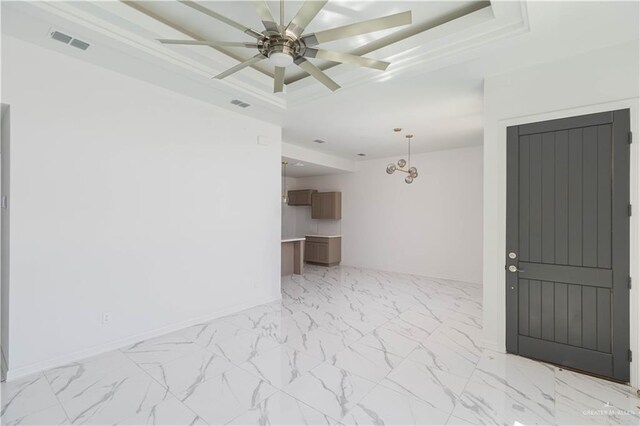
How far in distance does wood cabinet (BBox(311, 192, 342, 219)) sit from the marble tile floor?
466 cm

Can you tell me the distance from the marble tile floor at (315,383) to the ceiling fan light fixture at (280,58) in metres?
2.53

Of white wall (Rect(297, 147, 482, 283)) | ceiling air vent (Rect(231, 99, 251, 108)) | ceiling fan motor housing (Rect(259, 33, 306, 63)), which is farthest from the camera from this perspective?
white wall (Rect(297, 147, 482, 283))

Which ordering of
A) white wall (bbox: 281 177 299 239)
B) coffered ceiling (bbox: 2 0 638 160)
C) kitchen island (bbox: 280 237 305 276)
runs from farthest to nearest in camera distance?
white wall (bbox: 281 177 299 239), kitchen island (bbox: 280 237 305 276), coffered ceiling (bbox: 2 0 638 160)

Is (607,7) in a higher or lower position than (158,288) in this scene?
higher

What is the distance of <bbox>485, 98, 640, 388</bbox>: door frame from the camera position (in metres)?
2.50

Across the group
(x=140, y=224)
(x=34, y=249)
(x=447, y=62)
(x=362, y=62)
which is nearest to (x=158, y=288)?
(x=140, y=224)

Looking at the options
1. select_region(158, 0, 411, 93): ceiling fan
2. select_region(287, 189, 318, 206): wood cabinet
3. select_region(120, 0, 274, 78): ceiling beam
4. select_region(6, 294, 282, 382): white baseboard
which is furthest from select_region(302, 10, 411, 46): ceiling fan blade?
select_region(287, 189, 318, 206): wood cabinet

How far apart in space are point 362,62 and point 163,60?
2.03 meters

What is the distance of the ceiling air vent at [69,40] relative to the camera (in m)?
2.56

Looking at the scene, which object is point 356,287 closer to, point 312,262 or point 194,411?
point 312,262

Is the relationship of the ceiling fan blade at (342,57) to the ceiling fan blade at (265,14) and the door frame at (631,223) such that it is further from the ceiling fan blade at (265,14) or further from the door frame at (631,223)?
the door frame at (631,223)

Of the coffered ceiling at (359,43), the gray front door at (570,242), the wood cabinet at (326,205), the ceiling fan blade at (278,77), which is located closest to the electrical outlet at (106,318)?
the coffered ceiling at (359,43)

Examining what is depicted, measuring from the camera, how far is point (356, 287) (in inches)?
235

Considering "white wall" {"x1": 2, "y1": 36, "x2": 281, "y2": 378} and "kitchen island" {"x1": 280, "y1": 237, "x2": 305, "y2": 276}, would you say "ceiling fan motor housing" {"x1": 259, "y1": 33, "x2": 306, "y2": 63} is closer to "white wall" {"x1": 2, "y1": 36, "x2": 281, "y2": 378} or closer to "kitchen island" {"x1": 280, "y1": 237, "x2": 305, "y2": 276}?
"white wall" {"x1": 2, "y1": 36, "x2": 281, "y2": 378}
